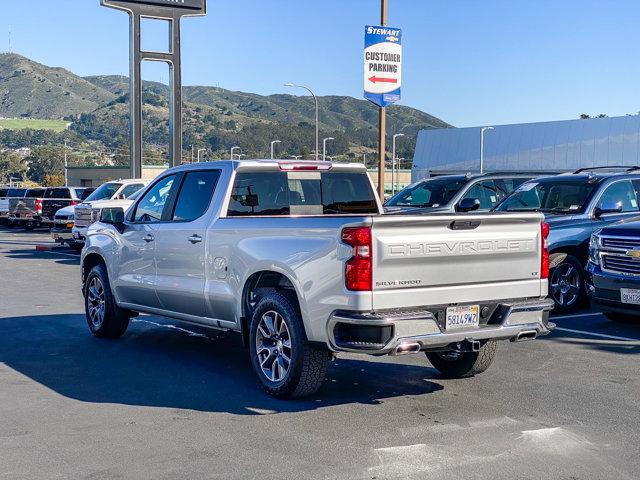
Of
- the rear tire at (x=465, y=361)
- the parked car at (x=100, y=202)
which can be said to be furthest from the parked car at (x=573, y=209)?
the parked car at (x=100, y=202)

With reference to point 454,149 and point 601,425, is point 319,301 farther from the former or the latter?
point 454,149

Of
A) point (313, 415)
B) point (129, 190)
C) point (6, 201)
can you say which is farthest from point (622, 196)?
point (6, 201)

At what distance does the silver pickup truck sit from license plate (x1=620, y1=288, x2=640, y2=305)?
2.91 meters

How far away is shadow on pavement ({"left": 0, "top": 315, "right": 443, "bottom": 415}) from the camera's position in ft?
23.5

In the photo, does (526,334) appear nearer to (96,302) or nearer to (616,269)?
(616,269)

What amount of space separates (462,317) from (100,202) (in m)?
16.2

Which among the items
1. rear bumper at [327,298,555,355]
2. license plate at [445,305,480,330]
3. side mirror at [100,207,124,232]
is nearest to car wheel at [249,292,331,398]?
rear bumper at [327,298,555,355]

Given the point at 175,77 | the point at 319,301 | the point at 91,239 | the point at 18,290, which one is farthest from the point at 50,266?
the point at 319,301

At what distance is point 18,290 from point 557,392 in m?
10.4

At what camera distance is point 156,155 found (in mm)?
129125

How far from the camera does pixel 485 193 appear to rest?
16297 mm

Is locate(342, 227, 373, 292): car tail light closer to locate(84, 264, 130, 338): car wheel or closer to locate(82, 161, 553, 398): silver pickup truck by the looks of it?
locate(82, 161, 553, 398): silver pickup truck

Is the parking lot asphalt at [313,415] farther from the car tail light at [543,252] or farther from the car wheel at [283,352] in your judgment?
the car tail light at [543,252]

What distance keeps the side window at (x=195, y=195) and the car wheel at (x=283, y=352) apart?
1.58 metres
